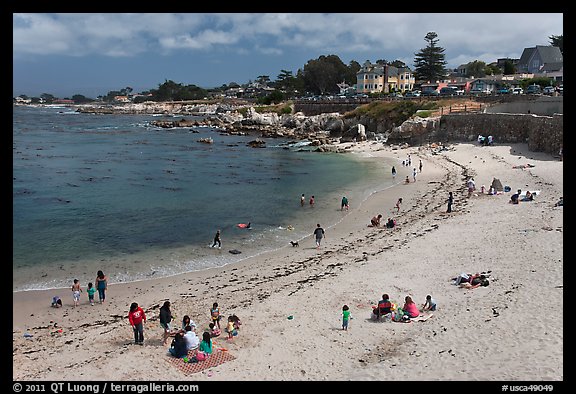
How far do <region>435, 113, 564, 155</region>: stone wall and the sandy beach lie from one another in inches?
485

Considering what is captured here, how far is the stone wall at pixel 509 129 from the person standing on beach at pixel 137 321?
30133 millimetres

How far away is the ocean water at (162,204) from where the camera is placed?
59.9ft

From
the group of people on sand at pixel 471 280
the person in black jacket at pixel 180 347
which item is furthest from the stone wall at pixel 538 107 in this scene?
the person in black jacket at pixel 180 347

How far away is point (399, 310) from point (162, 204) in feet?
63.4

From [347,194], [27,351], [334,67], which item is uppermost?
[334,67]

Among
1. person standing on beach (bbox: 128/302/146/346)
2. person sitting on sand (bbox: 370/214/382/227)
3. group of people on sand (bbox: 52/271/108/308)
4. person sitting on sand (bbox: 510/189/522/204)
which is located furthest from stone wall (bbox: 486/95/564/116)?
person standing on beach (bbox: 128/302/146/346)

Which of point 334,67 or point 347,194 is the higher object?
point 334,67
